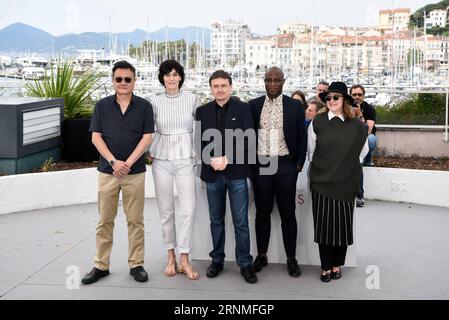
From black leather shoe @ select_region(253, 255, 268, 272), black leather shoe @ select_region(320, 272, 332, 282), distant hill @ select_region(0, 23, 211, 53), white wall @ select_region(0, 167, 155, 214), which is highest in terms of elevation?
distant hill @ select_region(0, 23, 211, 53)

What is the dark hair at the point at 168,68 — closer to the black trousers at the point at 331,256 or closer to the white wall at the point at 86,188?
the black trousers at the point at 331,256

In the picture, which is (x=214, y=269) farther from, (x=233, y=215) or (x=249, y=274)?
(x=233, y=215)

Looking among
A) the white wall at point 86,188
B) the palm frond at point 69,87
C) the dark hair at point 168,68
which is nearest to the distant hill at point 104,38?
the palm frond at point 69,87

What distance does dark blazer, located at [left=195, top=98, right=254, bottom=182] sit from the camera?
167 inches

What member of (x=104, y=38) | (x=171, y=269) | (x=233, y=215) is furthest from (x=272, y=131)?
(x=104, y=38)

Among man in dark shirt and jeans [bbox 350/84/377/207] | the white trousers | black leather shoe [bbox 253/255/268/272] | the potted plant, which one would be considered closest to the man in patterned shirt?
black leather shoe [bbox 253/255/268/272]

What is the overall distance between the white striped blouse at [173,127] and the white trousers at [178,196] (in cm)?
7

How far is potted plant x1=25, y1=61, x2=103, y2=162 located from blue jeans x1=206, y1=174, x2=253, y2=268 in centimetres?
373

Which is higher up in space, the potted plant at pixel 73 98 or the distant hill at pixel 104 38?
the distant hill at pixel 104 38

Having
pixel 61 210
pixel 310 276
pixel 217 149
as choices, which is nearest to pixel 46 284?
pixel 217 149

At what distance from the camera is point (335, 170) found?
419 cm

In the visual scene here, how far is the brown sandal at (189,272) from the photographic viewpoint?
172 inches

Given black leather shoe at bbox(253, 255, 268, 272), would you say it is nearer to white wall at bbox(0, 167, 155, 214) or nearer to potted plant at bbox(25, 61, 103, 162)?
white wall at bbox(0, 167, 155, 214)
